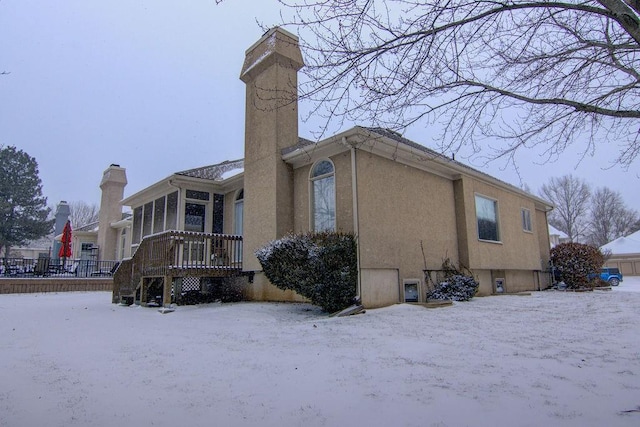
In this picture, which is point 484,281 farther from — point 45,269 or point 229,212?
point 45,269

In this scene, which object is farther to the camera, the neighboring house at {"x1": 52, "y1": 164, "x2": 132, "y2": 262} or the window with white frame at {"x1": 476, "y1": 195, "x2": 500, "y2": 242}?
the neighboring house at {"x1": 52, "y1": 164, "x2": 132, "y2": 262}

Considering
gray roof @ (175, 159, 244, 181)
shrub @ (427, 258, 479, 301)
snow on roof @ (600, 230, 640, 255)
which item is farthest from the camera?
snow on roof @ (600, 230, 640, 255)

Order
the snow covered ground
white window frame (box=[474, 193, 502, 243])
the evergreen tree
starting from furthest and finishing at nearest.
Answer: the evergreen tree
white window frame (box=[474, 193, 502, 243])
the snow covered ground

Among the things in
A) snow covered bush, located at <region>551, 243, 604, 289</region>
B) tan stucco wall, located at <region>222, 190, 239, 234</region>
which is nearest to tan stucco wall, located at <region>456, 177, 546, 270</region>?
snow covered bush, located at <region>551, 243, 604, 289</region>

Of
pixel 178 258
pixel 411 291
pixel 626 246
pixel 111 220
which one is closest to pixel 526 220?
pixel 411 291

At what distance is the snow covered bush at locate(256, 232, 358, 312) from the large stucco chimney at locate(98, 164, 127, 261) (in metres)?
19.1

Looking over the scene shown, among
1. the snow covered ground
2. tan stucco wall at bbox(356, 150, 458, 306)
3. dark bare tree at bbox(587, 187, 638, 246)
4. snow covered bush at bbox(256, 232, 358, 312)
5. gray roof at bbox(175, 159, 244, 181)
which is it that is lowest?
the snow covered ground

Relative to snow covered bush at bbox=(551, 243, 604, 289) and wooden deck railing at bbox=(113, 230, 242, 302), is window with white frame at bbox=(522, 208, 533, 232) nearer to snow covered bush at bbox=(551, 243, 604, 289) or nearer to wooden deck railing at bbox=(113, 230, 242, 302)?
snow covered bush at bbox=(551, 243, 604, 289)

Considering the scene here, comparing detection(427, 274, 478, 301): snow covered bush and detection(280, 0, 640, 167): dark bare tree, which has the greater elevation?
detection(280, 0, 640, 167): dark bare tree

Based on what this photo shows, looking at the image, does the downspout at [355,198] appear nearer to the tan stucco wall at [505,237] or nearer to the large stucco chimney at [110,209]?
the tan stucco wall at [505,237]

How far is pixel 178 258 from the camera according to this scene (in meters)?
9.08

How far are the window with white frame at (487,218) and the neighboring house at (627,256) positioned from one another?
26204 millimetres

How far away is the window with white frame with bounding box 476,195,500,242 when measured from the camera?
12.1 meters

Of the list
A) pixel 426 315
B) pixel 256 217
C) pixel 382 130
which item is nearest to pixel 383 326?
pixel 426 315
